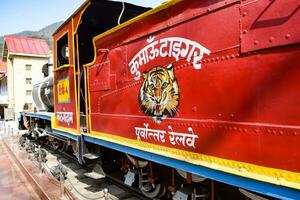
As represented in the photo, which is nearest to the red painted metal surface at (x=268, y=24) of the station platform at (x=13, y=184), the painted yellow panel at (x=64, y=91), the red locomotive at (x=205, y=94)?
the red locomotive at (x=205, y=94)

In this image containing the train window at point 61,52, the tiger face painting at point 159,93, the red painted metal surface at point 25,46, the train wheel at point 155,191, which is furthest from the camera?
the red painted metal surface at point 25,46

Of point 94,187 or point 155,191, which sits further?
point 94,187

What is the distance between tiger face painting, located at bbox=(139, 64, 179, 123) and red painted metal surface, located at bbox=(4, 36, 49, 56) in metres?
37.6

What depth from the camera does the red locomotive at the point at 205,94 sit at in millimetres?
2182

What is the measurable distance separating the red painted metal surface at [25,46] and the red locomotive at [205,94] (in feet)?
119

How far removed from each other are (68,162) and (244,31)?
7034mm

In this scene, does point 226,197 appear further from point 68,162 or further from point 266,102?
point 68,162

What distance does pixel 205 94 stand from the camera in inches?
114

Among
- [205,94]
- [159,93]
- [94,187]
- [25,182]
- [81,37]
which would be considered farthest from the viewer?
[25,182]

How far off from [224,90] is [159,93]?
1.03m

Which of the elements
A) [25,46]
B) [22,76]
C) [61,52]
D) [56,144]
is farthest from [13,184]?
[25,46]

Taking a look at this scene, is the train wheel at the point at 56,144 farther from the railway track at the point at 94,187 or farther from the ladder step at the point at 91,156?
the ladder step at the point at 91,156

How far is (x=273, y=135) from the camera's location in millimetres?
2250

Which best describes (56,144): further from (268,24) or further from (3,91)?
(3,91)
